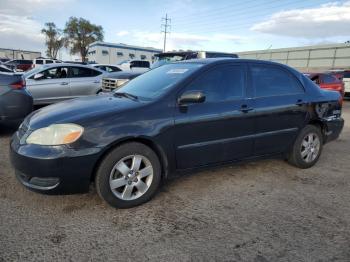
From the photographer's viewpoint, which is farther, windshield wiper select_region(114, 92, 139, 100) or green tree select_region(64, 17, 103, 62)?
green tree select_region(64, 17, 103, 62)

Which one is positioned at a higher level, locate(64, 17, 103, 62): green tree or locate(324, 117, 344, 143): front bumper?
locate(64, 17, 103, 62): green tree

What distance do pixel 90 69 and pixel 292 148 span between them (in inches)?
289

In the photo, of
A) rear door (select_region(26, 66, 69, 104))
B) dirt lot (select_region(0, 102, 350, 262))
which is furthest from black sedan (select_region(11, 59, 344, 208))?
rear door (select_region(26, 66, 69, 104))

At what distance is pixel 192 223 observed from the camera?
3.11m

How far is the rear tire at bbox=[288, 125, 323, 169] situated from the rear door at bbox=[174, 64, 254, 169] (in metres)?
0.98

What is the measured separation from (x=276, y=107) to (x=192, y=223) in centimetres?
211

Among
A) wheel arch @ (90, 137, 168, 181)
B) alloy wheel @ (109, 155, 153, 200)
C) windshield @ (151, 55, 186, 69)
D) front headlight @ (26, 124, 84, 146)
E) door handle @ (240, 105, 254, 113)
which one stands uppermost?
windshield @ (151, 55, 186, 69)

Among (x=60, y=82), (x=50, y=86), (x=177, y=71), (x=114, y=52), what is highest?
(x=114, y=52)

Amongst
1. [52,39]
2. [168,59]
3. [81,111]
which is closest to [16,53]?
[52,39]

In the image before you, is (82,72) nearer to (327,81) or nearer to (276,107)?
(276,107)

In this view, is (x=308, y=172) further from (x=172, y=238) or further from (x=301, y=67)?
(x=301, y=67)

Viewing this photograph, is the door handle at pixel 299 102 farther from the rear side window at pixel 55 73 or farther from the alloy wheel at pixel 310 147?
the rear side window at pixel 55 73

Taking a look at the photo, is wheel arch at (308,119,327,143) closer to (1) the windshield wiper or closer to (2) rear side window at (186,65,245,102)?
(2) rear side window at (186,65,245,102)

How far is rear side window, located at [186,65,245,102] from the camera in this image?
376 centimetres
